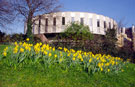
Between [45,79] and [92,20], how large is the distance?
97.9ft

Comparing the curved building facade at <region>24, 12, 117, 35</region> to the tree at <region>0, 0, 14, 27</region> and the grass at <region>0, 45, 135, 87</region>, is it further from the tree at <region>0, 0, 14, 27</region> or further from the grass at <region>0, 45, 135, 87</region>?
the grass at <region>0, 45, 135, 87</region>

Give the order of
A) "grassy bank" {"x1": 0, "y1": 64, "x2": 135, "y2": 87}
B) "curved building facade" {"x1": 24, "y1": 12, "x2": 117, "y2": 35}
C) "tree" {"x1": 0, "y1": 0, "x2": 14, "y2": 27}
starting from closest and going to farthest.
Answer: "grassy bank" {"x1": 0, "y1": 64, "x2": 135, "y2": 87} → "tree" {"x1": 0, "y1": 0, "x2": 14, "y2": 27} → "curved building facade" {"x1": 24, "y1": 12, "x2": 117, "y2": 35}

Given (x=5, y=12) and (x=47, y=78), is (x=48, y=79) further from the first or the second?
(x=5, y=12)

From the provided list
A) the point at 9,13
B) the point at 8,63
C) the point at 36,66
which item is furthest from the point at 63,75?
the point at 9,13

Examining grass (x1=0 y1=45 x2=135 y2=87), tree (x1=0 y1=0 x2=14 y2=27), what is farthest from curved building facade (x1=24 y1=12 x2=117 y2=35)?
grass (x1=0 y1=45 x2=135 y2=87)

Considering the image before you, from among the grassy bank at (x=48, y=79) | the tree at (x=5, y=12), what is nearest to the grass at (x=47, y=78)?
the grassy bank at (x=48, y=79)

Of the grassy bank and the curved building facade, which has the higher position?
the curved building facade

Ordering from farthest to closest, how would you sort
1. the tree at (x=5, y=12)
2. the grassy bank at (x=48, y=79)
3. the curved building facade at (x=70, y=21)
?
the curved building facade at (x=70, y=21)
the tree at (x=5, y=12)
the grassy bank at (x=48, y=79)

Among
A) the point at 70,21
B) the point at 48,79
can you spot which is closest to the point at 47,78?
the point at 48,79

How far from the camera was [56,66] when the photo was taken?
471cm

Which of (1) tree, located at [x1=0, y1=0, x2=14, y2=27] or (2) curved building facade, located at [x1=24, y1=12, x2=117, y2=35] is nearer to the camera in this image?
(1) tree, located at [x1=0, y1=0, x2=14, y2=27]

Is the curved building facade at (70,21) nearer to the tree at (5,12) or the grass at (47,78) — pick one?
the tree at (5,12)

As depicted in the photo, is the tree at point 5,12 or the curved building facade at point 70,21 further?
the curved building facade at point 70,21

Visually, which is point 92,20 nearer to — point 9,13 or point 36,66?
point 9,13
